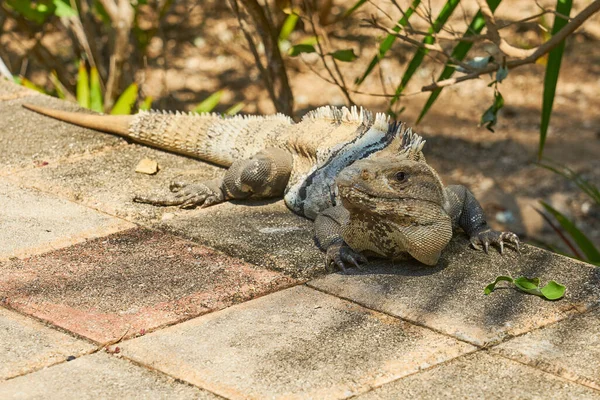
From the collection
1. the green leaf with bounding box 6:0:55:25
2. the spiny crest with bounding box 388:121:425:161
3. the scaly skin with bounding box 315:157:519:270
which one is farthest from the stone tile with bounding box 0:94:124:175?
the scaly skin with bounding box 315:157:519:270

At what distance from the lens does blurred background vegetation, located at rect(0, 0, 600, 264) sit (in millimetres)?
6223

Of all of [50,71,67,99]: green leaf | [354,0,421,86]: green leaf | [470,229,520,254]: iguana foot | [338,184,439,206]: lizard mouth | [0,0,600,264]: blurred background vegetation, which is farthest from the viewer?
[50,71,67,99]: green leaf

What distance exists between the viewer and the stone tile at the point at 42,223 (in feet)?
12.2

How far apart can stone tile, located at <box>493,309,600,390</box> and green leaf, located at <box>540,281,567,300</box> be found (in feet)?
0.39

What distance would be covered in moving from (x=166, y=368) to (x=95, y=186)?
5.65 ft

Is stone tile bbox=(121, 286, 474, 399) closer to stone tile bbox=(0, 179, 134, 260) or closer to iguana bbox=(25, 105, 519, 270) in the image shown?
iguana bbox=(25, 105, 519, 270)

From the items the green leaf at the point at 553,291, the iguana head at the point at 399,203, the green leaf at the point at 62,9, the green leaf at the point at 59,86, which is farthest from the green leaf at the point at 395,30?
the green leaf at the point at 59,86

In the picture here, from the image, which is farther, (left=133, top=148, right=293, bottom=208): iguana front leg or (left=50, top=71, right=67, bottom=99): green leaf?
(left=50, top=71, right=67, bottom=99): green leaf

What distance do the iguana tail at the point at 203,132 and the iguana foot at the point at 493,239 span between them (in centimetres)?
130

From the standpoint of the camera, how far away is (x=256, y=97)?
9.00 metres

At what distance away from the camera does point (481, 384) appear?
2.72 m

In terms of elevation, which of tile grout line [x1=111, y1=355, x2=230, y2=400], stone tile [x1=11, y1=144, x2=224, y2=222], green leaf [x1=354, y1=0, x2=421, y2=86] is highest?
green leaf [x1=354, y1=0, x2=421, y2=86]

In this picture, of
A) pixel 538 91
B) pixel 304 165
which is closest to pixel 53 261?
pixel 304 165

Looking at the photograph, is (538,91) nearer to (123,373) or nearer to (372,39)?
(372,39)
